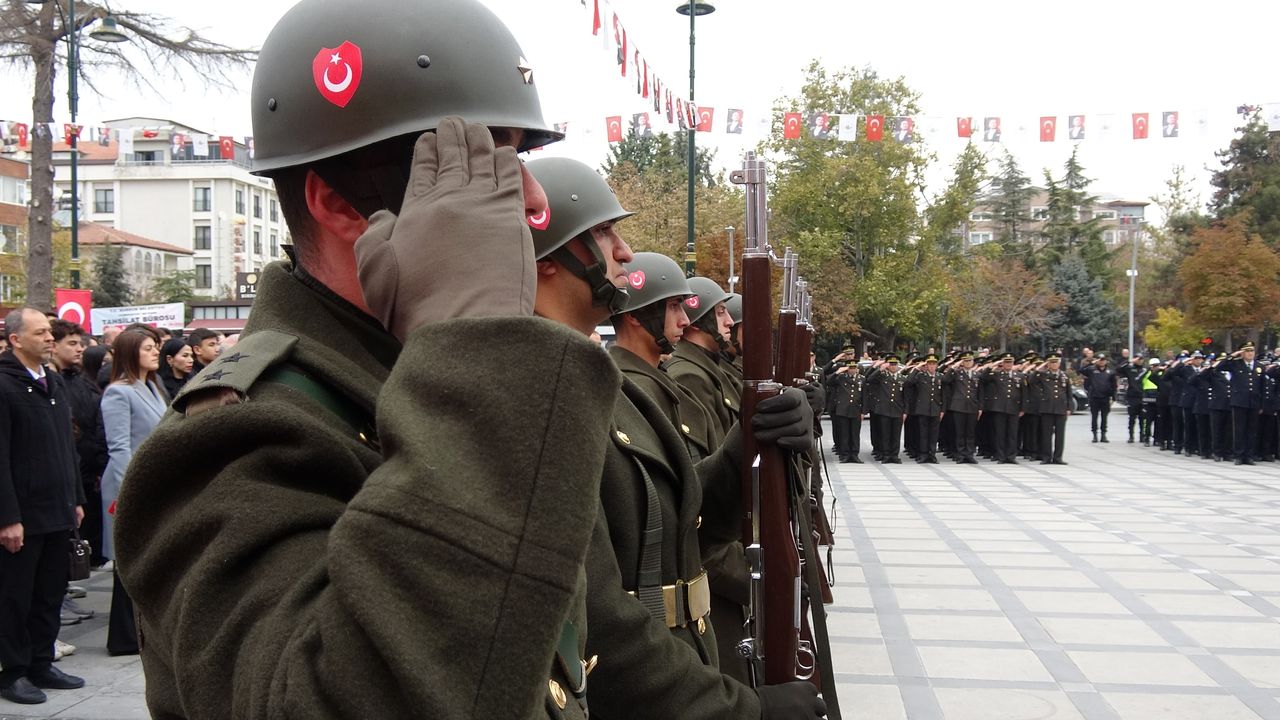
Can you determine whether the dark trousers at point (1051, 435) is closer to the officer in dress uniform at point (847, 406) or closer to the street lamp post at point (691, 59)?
the officer in dress uniform at point (847, 406)

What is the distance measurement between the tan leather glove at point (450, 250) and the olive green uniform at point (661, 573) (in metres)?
0.47

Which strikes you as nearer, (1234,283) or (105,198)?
(1234,283)

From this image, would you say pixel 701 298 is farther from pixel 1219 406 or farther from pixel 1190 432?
pixel 1190 432

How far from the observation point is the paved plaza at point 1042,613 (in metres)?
4.97

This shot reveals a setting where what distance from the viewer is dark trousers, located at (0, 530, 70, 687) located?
16.4ft

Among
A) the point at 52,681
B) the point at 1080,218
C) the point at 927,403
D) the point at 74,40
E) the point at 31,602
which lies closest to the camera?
the point at 52,681

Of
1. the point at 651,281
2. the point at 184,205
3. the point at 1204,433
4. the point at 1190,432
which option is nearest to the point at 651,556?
the point at 651,281

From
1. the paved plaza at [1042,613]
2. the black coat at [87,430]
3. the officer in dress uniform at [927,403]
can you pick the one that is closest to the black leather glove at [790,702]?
the paved plaza at [1042,613]

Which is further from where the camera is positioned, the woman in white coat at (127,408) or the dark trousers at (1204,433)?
the dark trousers at (1204,433)

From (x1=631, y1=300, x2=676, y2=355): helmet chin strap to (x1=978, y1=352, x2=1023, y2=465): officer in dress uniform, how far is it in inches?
577

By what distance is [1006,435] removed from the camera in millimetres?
17812

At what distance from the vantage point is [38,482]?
523 centimetres

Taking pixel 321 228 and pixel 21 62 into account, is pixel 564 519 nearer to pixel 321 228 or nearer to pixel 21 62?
pixel 321 228

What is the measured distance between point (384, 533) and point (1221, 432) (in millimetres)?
20435
